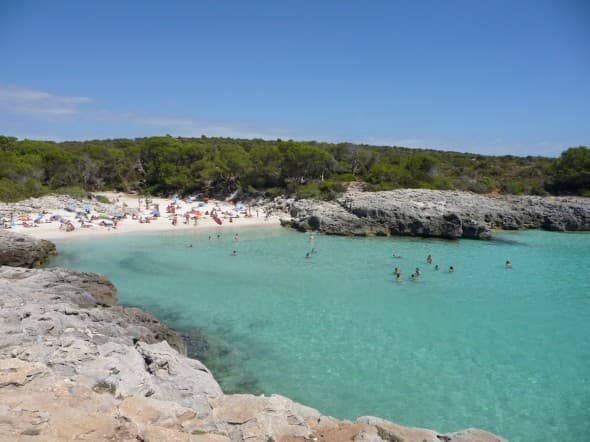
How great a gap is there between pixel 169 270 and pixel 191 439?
16196mm

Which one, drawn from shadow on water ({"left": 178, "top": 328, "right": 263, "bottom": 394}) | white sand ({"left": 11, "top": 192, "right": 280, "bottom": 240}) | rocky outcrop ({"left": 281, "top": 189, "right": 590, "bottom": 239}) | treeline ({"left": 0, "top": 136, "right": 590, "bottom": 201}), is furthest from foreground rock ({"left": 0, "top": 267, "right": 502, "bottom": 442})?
treeline ({"left": 0, "top": 136, "right": 590, "bottom": 201})

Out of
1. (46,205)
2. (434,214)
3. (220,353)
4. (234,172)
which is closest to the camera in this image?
(220,353)

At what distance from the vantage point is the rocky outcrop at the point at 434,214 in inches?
1212

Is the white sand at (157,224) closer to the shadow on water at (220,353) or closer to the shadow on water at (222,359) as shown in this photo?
the shadow on water at (220,353)

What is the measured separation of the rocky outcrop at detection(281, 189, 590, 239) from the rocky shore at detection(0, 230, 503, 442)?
954 inches

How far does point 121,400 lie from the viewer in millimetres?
5742

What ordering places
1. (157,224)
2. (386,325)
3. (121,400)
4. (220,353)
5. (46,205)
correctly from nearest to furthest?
(121,400)
(220,353)
(386,325)
(157,224)
(46,205)

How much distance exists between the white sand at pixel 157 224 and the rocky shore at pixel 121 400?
2056 centimetres

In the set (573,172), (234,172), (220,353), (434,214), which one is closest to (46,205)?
(234,172)

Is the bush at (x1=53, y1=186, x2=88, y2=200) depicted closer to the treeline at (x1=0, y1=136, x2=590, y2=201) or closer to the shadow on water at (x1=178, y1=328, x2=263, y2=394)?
the treeline at (x1=0, y1=136, x2=590, y2=201)

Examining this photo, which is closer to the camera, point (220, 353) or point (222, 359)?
point (222, 359)

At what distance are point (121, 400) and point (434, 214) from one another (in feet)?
94.3

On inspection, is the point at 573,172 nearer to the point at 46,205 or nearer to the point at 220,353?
the point at 220,353

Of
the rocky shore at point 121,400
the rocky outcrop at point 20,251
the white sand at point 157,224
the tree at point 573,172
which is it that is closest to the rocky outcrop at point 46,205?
the white sand at point 157,224
